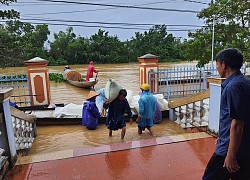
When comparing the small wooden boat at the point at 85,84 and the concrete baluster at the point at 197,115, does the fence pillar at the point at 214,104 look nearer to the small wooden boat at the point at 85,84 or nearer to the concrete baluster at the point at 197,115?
the concrete baluster at the point at 197,115

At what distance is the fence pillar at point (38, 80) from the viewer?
757 cm

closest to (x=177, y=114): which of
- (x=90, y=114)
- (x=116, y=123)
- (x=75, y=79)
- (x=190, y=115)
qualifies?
(x=190, y=115)

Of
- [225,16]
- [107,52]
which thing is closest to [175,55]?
[107,52]

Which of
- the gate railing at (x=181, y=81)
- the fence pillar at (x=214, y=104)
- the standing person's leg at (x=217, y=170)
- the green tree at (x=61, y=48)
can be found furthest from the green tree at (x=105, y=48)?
the standing person's leg at (x=217, y=170)

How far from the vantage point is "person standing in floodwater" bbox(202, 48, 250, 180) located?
1514 mm

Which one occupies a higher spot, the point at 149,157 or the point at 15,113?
the point at 15,113

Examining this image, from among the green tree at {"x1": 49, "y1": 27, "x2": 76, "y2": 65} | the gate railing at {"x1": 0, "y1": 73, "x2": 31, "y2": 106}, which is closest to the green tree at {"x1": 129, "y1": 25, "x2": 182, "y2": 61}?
the green tree at {"x1": 49, "y1": 27, "x2": 76, "y2": 65}

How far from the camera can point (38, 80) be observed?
7.71m

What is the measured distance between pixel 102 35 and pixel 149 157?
41.9 m

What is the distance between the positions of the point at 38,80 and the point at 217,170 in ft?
23.1

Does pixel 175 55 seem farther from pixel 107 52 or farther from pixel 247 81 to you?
pixel 247 81

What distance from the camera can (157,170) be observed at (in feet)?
9.14

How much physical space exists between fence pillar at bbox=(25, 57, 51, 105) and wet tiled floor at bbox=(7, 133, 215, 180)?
16.5ft

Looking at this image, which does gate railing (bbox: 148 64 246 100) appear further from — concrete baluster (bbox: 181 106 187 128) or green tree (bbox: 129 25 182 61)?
green tree (bbox: 129 25 182 61)
